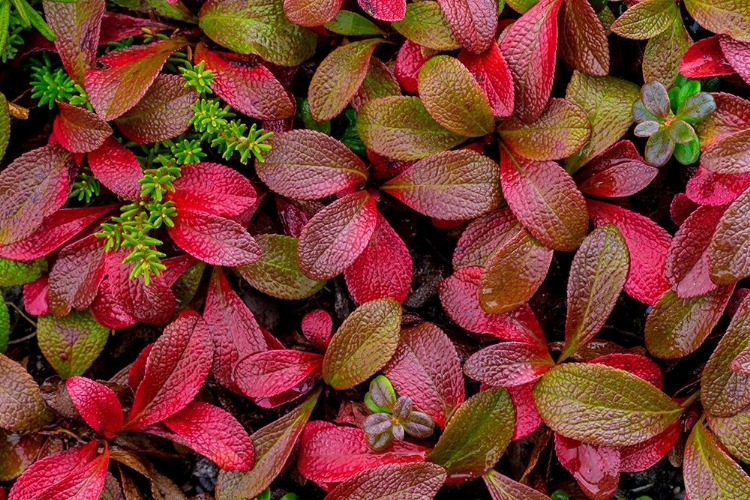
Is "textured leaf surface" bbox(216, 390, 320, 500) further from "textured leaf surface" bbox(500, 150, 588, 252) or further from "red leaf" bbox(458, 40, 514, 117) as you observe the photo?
"red leaf" bbox(458, 40, 514, 117)

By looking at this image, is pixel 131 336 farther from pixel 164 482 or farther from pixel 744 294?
pixel 744 294

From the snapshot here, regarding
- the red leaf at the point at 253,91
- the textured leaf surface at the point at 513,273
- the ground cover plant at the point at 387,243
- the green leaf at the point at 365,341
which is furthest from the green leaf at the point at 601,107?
the red leaf at the point at 253,91

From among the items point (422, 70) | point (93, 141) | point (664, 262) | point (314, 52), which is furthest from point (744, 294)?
point (93, 141)

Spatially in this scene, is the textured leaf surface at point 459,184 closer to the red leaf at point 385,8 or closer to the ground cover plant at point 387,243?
the ground cover plant at point 387,243

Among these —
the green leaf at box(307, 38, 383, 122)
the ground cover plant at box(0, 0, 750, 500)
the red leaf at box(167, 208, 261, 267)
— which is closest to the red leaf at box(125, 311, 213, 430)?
the ground cover plant at box(0, 0, 750, 500)

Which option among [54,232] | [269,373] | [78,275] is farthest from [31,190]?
[269,373]

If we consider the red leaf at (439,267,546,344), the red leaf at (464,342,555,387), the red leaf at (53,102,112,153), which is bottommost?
the red leaf at (464,342,555,387)

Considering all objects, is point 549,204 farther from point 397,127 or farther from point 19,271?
point 19,271
